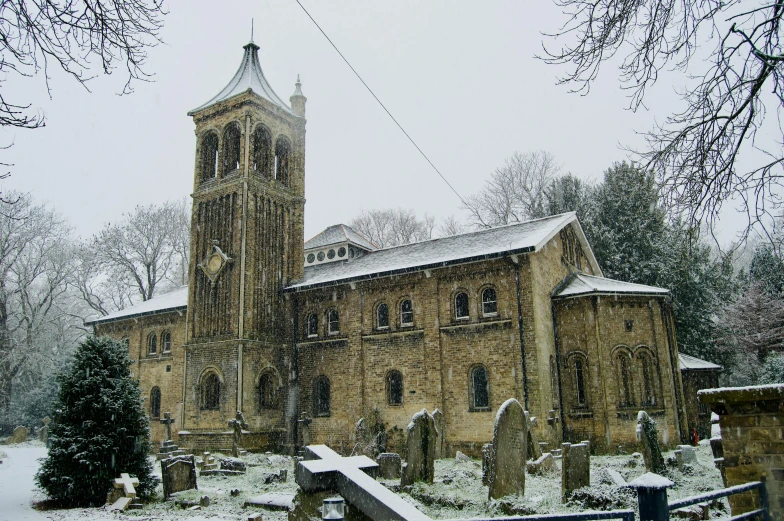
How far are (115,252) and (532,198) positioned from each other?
2727cm

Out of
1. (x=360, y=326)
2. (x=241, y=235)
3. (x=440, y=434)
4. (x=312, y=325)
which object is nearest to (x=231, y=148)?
(x=241, y=235)

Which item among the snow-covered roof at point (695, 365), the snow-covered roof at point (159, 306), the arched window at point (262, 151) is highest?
the arched window at point (262, 151)

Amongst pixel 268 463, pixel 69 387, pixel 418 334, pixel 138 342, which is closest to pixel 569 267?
pixel 418 334

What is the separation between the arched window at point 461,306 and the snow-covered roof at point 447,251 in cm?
132

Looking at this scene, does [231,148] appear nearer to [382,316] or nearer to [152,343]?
[152,343]

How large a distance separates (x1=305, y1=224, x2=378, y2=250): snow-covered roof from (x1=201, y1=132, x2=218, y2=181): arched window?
19.2ft

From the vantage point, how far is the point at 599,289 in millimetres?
21078

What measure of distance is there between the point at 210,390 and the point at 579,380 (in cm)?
1426

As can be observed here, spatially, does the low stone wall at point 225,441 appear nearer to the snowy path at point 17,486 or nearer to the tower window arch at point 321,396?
the tower window arch at point 321,396

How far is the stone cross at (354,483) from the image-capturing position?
14.9 ft

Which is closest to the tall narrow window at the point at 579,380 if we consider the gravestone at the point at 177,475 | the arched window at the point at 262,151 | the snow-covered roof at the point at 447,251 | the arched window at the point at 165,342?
the snow-covered roof at the point at 447,251

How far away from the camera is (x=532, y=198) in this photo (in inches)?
1538

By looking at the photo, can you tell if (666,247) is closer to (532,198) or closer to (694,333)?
(694,333)

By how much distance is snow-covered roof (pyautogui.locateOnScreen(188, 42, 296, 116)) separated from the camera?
27312 millimetres
